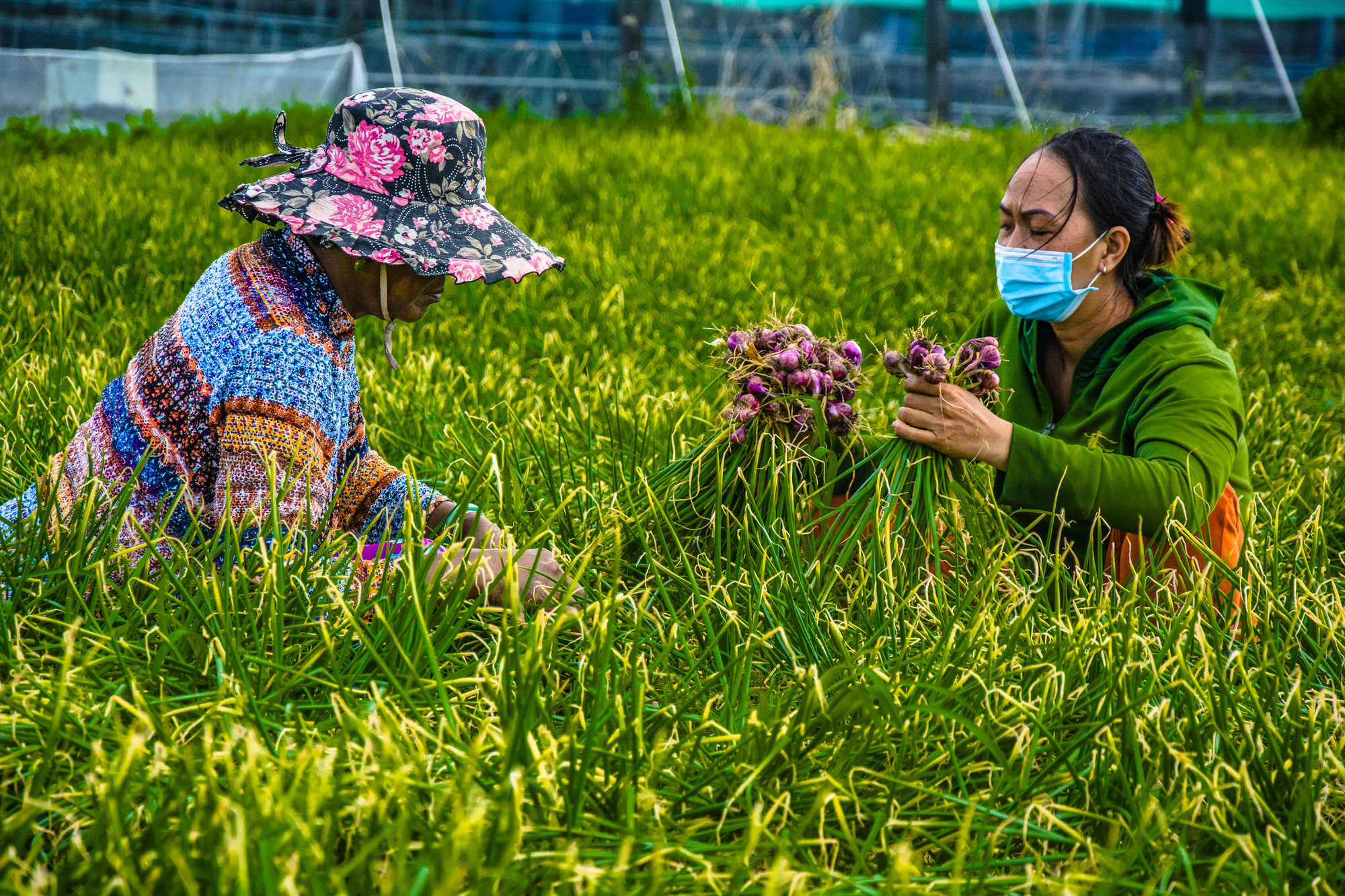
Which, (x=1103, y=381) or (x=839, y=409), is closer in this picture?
(x=839, y=409)

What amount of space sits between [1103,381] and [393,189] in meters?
1.57

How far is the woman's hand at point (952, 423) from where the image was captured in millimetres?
2039

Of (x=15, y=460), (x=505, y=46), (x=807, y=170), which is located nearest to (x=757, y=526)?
(x=15, y=460)

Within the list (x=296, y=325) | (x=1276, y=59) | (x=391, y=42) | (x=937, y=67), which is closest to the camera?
(x=296, y=325)

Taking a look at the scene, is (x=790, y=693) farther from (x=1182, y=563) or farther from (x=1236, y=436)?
(x=1236, y=436)

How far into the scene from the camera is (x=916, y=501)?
2092 mm

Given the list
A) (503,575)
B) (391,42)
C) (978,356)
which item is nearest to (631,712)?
(503,575)

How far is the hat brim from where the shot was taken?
177 centimetres

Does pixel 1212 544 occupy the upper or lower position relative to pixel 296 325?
lower

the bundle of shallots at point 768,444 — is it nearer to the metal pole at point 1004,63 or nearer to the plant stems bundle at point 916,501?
the plant stems bundle at point 916,501

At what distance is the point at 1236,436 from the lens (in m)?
2.25

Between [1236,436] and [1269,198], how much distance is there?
5.11 m

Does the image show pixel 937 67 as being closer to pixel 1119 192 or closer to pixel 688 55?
pixel 688 55

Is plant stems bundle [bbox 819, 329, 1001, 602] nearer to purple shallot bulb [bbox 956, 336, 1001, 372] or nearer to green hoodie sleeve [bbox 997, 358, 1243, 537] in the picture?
purple shallot bulb [bbox 956, 336, 1001, 372]
